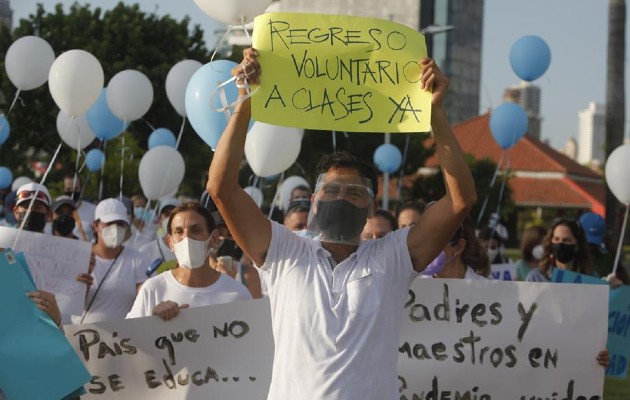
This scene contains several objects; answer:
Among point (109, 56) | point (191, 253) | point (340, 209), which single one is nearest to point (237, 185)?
point (340, 209)

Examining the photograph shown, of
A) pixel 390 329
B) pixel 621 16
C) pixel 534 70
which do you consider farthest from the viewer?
pixel 621 16

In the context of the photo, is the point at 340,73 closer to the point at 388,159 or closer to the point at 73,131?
the point at 73,131

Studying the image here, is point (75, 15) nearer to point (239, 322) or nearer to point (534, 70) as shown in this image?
point (534, 70)

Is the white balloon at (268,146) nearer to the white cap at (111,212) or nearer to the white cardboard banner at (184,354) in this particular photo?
the white cap at (111,212)

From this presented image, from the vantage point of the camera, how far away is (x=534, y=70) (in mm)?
10984

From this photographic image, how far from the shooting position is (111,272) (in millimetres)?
6547

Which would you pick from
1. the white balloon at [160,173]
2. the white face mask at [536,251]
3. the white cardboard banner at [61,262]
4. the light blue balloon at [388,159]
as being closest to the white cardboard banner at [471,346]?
the white cardboard banner at [61,262]

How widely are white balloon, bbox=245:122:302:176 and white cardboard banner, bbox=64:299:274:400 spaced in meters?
3.82

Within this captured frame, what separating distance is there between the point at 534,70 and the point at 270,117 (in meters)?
7.90

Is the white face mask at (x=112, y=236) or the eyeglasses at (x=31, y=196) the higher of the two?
the eyeglasses at (x=31, y=196)

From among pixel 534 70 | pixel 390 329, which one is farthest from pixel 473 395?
pixel 534 70

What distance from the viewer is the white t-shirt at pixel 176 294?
5062mm

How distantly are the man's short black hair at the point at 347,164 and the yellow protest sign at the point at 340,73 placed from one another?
0.10 meters

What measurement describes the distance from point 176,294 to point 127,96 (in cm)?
565
